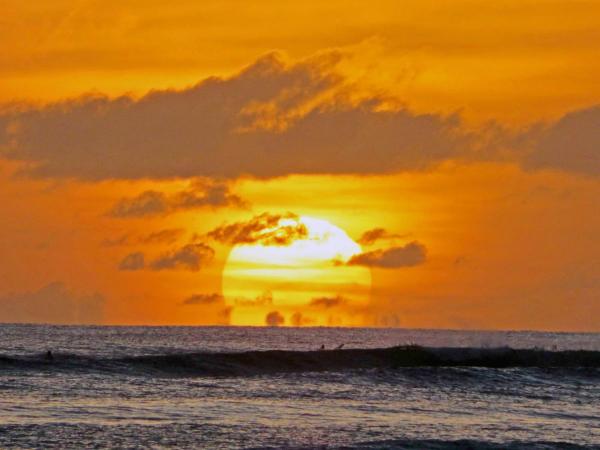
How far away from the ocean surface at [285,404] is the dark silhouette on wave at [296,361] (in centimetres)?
21

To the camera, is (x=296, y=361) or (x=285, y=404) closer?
(x=285, y=404)

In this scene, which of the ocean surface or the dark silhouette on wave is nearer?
the ocean surface

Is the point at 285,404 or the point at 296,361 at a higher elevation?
the point at 296,361

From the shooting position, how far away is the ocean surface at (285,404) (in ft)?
135

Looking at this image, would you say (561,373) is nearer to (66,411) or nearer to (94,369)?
(94,369)

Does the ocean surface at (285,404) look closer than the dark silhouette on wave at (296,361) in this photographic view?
Yes

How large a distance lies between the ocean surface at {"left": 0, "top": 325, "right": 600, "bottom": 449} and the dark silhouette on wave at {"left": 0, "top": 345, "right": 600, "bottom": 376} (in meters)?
0.21

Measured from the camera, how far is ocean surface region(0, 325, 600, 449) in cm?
4106

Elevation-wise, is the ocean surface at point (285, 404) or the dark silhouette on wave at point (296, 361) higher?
the dark silhouette on wave at point (296, 361)

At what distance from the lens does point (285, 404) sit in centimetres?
5278

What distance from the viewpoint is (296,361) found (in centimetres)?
8369

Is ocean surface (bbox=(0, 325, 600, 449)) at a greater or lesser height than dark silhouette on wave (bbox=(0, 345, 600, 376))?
lesser

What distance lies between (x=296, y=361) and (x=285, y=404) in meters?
31.0

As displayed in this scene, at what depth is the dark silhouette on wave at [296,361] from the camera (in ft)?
237
